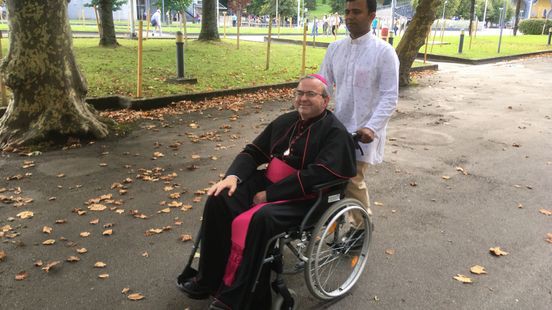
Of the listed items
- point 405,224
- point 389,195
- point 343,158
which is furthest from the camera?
point 389,195

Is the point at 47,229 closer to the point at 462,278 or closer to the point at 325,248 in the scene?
the point at 325,248

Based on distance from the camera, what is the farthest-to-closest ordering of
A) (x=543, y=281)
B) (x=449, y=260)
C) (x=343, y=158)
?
1. (x=449, y=260)
2. (x=543, y=281)
3. (x=343, y=158)

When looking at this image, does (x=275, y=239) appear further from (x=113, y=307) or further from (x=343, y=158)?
(x=113, y=307)

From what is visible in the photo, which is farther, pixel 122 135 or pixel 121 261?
pixel 122 135

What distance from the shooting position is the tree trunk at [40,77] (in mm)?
6395

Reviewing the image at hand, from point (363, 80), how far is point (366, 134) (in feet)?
1.51

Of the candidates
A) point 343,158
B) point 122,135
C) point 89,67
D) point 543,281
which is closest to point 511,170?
point 543,281

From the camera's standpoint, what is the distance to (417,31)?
492 inches

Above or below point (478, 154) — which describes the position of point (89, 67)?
above

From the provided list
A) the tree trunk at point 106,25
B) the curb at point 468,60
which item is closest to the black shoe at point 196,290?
the tree trunk at point 106,25

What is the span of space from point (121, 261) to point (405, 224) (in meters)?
2.64

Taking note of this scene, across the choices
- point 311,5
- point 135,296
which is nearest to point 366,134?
point 135,296

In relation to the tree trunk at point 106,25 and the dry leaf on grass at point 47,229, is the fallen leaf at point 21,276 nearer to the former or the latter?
the dry leaf on grass at point 47,229

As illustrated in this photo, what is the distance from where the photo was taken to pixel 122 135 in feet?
23.6
